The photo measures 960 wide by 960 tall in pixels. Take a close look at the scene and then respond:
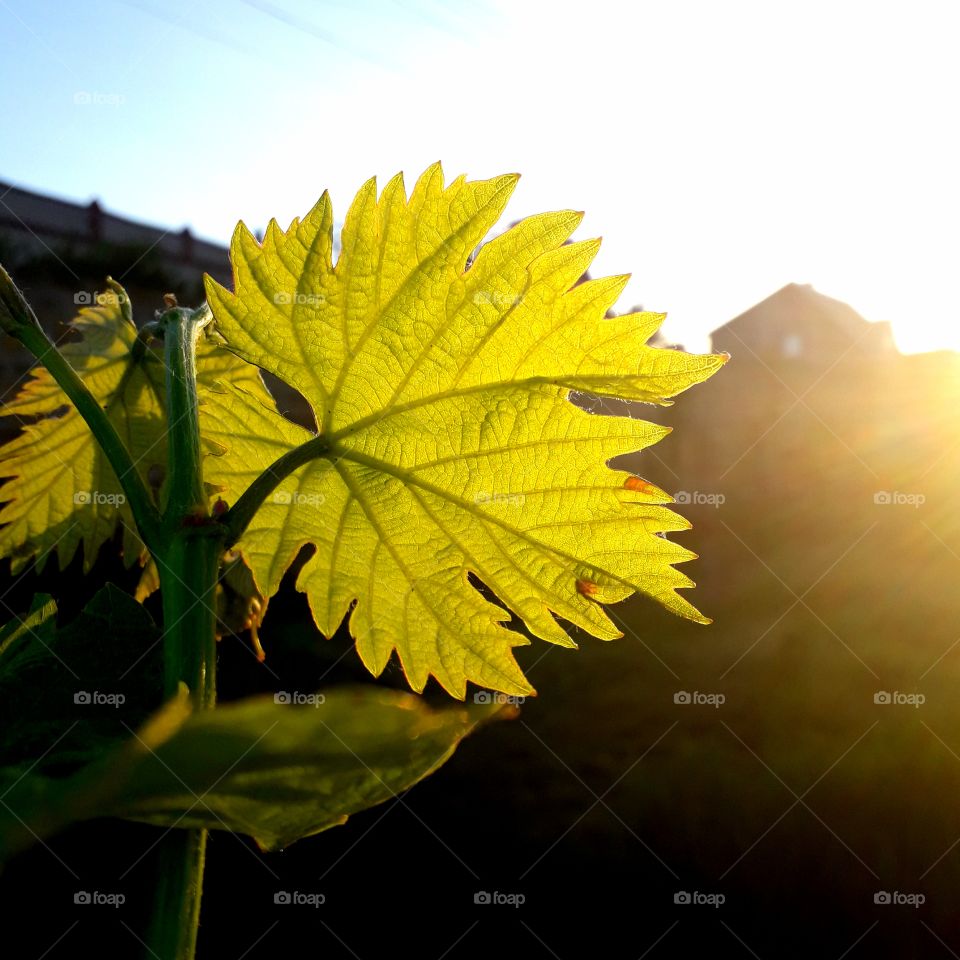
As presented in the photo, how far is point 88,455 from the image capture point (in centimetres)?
59

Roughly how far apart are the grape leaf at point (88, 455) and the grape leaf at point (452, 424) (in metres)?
0.13

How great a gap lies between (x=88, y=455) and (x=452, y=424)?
29 centimetres

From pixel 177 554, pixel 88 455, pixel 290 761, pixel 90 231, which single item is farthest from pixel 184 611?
pixel 90 231

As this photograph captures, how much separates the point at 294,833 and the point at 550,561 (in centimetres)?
26

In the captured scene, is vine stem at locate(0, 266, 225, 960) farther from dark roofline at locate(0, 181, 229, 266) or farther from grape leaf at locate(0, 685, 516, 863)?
dark roofline at locate(0, 181, 229, 266)

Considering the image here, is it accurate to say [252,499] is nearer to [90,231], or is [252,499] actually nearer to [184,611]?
[184,611]

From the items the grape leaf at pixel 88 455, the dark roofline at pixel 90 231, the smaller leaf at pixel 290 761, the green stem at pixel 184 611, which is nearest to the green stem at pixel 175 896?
the green stem at pixel 184 611

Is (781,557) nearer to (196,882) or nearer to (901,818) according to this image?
(901,818)

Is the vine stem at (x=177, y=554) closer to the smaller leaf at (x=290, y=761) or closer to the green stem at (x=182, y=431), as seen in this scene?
the green stem at (x=182, y=431)

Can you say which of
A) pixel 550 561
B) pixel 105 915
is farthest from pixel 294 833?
pixel 105 915

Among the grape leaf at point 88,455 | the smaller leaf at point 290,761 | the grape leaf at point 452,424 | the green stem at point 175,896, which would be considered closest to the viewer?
the smaller leaf at point 290,761

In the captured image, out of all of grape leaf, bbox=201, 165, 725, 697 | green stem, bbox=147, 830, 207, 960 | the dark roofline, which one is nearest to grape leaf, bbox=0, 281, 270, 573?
grape leaf, bbox=201, 165, 725, 697

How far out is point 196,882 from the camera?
1.04 ft

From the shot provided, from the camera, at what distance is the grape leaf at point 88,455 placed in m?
0.58
